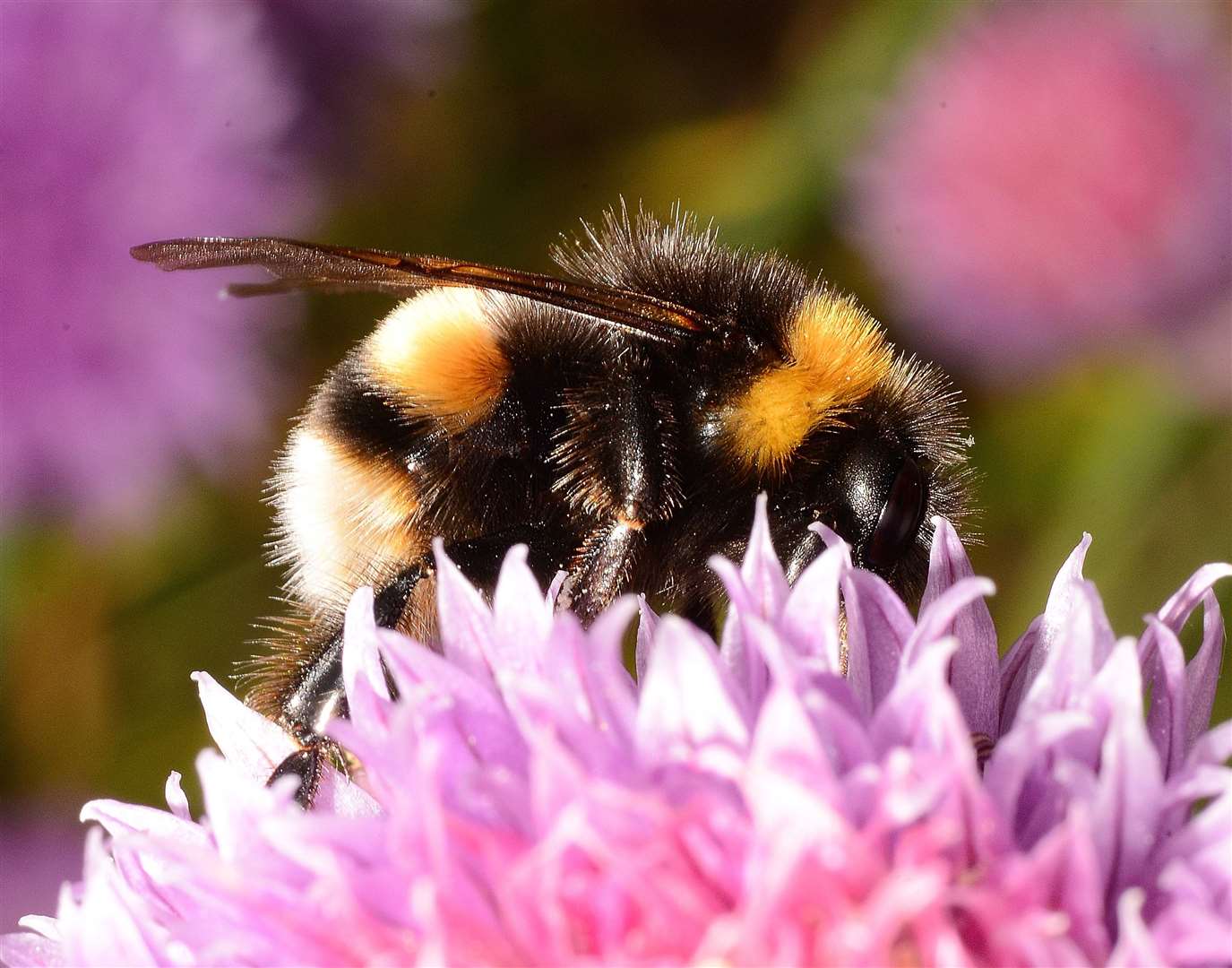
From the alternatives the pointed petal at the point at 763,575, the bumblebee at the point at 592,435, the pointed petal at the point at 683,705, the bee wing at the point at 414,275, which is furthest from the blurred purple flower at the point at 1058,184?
the pointed petal at the point at 683,705

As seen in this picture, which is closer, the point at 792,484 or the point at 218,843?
the point at 218,843

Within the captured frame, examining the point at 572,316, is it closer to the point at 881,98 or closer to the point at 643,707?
the point at 643,707

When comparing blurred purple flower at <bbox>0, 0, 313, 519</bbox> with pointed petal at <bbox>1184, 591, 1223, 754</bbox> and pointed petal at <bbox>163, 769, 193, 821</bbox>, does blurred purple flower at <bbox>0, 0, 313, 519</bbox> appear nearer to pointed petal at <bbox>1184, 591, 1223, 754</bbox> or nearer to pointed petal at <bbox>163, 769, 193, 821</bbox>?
pointed petal at <bbox>163, 769, 193, 821</bbox>

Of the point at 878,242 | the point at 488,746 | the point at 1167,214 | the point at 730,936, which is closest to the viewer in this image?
the point at 730,936

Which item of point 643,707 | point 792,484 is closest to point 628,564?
point 792,484

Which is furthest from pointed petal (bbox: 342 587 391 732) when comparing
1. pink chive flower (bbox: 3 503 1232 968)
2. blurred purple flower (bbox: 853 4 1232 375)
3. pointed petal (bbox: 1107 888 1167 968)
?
blurred purple flower (bbox: 853 4 1232 375)

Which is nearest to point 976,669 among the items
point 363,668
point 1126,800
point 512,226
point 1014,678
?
point 1014,678

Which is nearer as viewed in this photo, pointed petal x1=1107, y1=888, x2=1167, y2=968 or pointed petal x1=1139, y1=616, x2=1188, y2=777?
pointed petal x1=1107, y1=888, x2=1167, y2=968
